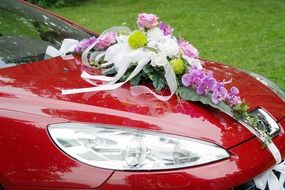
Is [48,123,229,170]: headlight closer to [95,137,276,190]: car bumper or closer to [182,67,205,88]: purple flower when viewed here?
[95,137,276,190]: car bumper

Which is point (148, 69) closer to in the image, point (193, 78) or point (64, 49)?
point (193, 78)

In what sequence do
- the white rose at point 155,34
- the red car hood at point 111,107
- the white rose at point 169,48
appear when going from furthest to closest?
the white rose at point 155,34 < the white rose at point 169,48 < the red car hood at point 111,107

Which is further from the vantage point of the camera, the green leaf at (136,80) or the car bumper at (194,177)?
the green leaf at (136,80)

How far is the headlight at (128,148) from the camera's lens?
7.65 ft

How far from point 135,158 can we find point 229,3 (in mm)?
10088

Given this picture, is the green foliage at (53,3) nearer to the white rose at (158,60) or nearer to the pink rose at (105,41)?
the pink rose at (105,41)

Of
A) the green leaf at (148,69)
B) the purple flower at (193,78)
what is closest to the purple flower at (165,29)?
the green leaf at (148,69)

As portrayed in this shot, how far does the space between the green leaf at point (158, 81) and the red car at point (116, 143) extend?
0.43ft

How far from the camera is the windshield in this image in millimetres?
3313

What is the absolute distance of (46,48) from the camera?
3523mm

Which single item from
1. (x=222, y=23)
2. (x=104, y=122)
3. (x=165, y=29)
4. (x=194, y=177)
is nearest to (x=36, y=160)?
(x=104, y=122)

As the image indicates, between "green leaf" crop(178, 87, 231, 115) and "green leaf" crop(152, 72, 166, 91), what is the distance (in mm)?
103

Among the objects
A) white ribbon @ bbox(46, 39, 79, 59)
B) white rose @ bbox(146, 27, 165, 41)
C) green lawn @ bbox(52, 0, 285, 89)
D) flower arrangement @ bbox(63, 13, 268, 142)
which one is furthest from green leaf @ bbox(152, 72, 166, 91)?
green lawn @ bbox(52, 0, 285, 89)

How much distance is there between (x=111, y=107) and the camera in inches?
100
